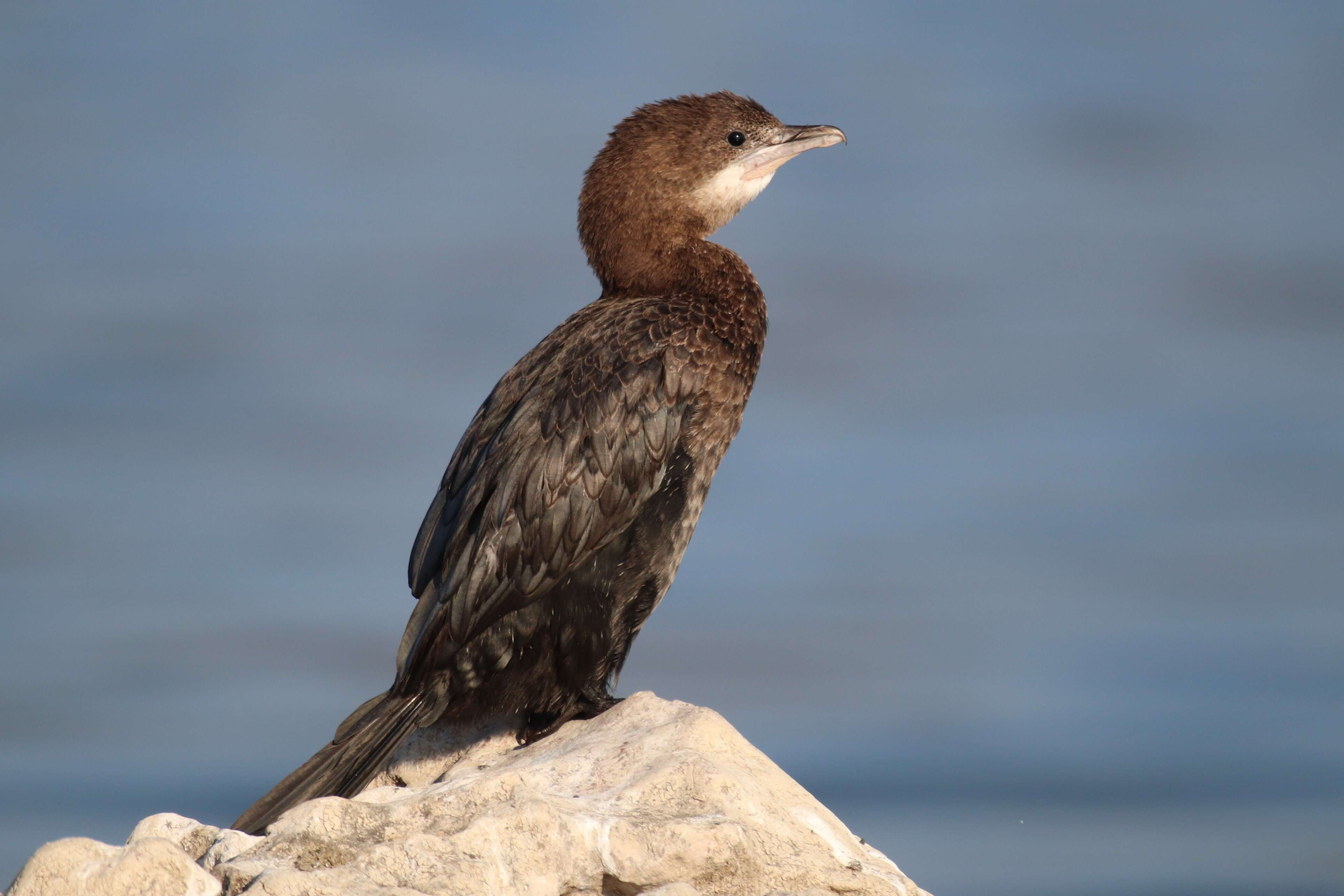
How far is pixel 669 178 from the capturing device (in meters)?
6.77

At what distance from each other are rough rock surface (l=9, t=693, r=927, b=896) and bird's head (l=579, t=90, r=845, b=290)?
253 centimetres

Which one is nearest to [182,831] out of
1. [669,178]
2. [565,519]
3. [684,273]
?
[565,519]

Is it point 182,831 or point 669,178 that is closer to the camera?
point 182,831

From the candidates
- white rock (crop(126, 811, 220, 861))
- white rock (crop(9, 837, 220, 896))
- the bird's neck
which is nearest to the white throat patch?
the bird's neck

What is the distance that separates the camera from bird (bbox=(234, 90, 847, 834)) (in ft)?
18.2

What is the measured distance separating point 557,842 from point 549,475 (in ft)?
6.30

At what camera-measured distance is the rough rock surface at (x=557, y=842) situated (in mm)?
3656

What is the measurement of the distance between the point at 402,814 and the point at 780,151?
4254 mm

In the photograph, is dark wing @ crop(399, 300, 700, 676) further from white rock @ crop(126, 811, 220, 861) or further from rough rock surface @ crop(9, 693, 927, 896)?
white rock @ crop(126, 811, 220, 861)

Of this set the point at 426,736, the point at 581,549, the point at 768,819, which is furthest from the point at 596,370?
the point at 768,819

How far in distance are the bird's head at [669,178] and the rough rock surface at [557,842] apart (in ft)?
8.29

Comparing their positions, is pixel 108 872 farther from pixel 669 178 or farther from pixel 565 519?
pixel 669 178

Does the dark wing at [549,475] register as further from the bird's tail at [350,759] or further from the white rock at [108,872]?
the white rock at [108,872]

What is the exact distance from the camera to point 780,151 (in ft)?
23.5
